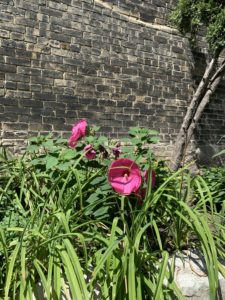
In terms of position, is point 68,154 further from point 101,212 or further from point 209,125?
point 209,125

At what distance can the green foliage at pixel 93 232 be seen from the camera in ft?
6.40

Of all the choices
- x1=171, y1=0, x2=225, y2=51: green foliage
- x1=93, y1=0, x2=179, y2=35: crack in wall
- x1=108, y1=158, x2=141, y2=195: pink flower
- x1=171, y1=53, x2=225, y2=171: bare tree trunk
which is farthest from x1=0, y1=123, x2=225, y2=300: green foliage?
x1=93, y1=0, x2=179, y2=35: crack in wall

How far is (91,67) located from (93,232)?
183 inches

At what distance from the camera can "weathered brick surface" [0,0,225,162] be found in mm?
5785

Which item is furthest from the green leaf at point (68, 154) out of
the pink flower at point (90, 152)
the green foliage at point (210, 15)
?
the green foliage at point (210, 15)

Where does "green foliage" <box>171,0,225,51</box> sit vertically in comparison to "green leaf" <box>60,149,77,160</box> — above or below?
above

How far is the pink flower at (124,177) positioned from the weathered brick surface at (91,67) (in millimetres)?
3656

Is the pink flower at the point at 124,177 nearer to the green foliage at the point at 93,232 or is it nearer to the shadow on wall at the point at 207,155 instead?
the green foliage at the point at 93,232

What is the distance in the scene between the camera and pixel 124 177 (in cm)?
232

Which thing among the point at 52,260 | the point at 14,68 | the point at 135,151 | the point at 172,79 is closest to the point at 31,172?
the point at 135,151

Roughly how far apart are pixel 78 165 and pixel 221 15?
4.17 meters

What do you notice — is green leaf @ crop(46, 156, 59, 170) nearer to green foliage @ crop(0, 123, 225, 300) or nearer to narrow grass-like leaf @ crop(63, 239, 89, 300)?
green foliage @ crop(0, 123, 225, 300)

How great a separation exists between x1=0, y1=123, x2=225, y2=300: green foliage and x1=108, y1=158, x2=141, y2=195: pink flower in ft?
0.38

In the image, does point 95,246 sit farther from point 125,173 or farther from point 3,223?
point 3,223
